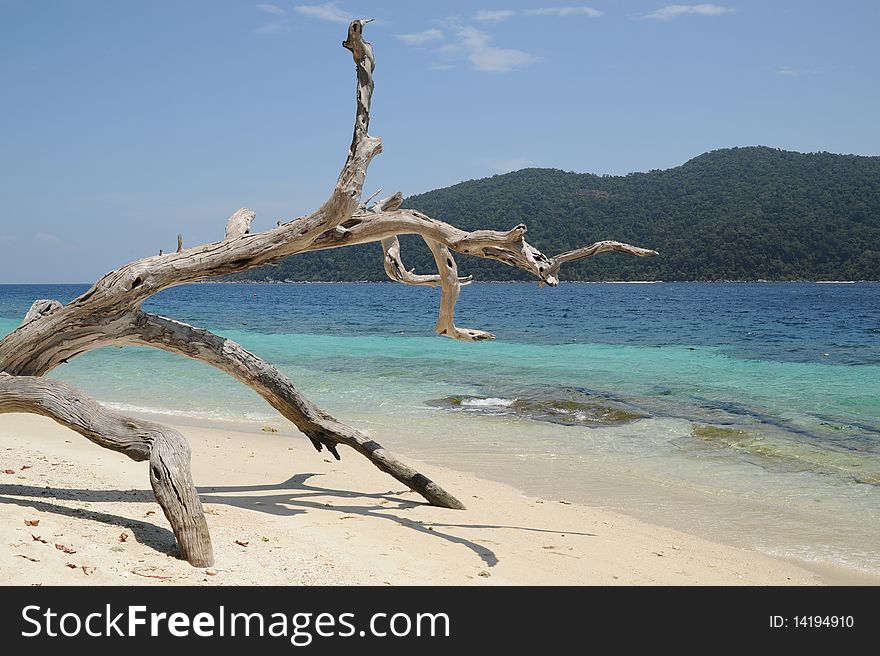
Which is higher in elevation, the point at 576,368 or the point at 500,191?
the point at 500,191

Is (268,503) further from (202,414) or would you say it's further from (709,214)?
(709,214)

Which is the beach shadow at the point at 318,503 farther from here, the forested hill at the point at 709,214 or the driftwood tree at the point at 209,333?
the forested hill at the point at 709,214

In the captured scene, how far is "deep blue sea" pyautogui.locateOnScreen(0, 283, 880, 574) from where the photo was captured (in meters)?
6.80

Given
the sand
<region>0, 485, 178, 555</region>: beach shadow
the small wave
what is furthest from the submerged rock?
<region>0, 485, 178, 555</region>: beach shadow

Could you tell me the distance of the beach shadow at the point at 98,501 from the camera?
4383 mm

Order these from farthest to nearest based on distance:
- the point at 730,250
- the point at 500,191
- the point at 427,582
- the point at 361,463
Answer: the point at 500,191 < the point at 730,250 < the point at 361,463 < the point at 427,582

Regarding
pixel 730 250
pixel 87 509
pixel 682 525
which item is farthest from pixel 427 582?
pixel 730 250

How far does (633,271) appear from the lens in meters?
102

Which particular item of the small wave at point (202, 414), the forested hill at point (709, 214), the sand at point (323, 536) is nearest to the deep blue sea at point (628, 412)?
the small wave at point (202, 414)

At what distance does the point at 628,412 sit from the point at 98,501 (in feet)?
27.6

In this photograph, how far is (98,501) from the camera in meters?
5.29

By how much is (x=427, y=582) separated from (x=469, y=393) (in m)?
9.55

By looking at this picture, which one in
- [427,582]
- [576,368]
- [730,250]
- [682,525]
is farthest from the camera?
[730,250]

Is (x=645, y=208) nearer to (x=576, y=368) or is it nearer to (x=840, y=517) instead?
(x=576, y=368)
